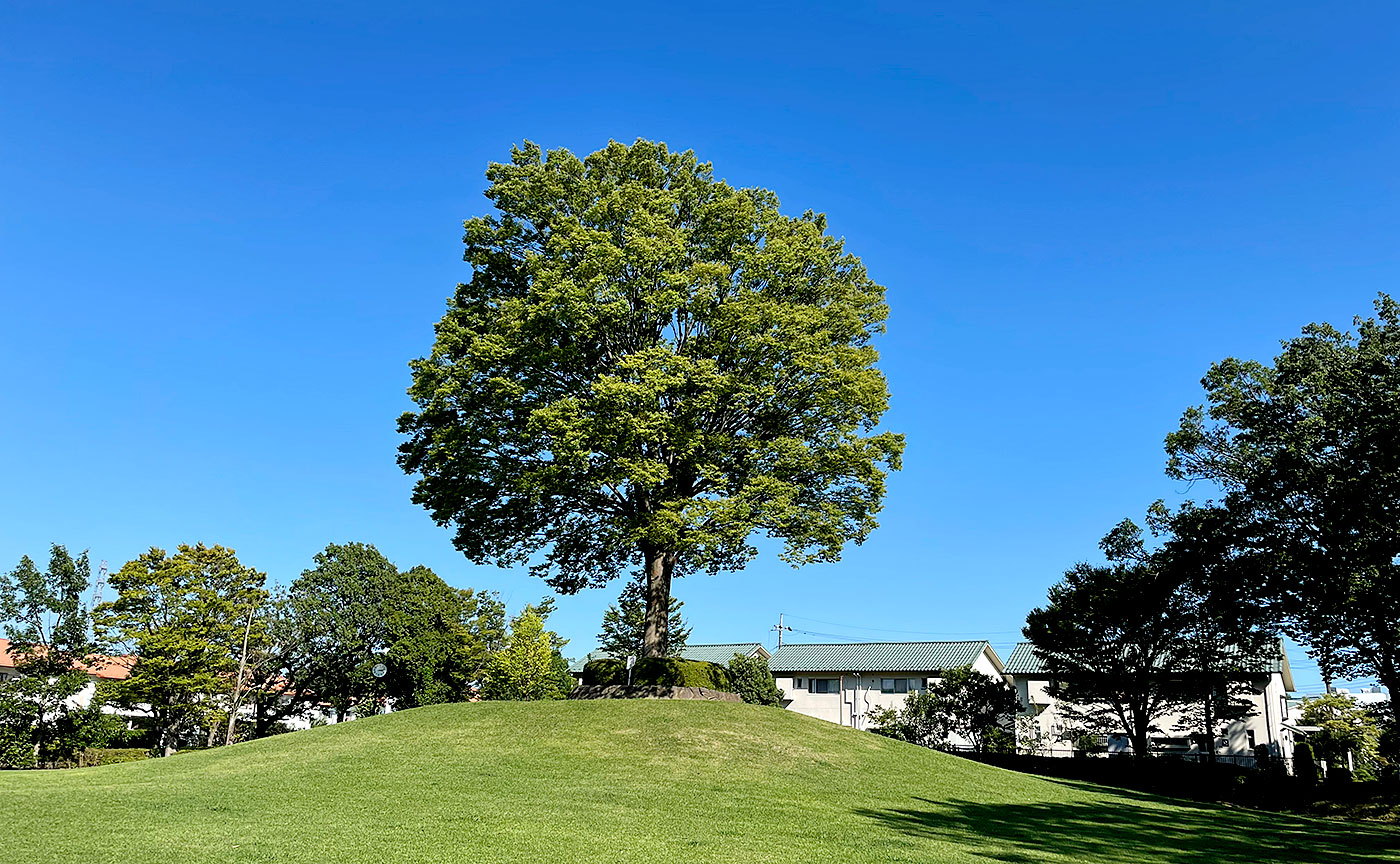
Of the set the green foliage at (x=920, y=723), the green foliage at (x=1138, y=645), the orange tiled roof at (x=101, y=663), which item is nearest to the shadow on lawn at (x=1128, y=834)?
the green foliage at (x=1138, y=645)

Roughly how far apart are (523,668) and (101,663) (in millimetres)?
22066

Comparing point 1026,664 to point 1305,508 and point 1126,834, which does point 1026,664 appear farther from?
point 1126,834

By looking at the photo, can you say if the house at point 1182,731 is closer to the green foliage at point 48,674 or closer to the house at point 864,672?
the house at point 864,672

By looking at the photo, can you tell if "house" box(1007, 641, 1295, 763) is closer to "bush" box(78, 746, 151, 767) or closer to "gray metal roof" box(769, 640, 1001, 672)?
"gray metal roof" box(769, 640, 1001, 672)

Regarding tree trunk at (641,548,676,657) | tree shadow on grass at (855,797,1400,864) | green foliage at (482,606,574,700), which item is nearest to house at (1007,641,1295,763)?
tree trunk at (641,548,676,657)

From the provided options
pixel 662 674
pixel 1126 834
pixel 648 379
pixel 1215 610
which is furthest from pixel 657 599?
pixel 1215 610

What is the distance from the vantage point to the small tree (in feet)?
150

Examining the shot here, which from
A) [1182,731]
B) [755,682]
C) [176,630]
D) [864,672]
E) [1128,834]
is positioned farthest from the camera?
[864,672]

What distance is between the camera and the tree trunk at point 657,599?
27938 mm

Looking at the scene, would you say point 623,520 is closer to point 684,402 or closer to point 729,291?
point 684,402

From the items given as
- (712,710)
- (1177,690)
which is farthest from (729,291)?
(1177,690)

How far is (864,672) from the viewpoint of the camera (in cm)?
6288

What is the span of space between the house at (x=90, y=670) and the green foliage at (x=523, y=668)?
19145mm

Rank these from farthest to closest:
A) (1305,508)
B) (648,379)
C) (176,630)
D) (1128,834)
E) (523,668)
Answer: (523,668), (176,630), (1305,508), (648,379), (1128,834)
